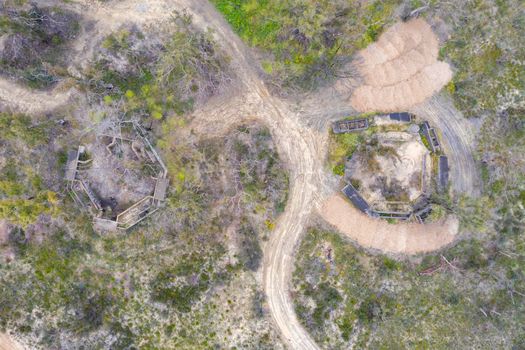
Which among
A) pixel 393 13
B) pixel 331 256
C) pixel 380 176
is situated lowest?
pixel 331 256

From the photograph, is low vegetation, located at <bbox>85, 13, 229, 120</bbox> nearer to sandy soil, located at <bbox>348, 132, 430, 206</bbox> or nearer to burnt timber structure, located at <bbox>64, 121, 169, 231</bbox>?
burnt timber structure, located at <bbox>64, 121, 169, 231</bbox>

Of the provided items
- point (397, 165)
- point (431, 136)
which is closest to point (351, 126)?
point (397, 165)

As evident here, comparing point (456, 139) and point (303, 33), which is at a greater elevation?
point (303, 33)

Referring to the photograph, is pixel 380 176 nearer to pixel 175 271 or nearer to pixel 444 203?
pixel 444 203

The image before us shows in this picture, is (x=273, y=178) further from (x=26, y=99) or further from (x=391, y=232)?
(x=26, y=99)

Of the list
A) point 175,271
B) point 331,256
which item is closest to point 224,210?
point 175,271

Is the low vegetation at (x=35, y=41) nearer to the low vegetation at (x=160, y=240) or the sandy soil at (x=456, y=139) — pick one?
the low vegetation at (x=160, y=240)

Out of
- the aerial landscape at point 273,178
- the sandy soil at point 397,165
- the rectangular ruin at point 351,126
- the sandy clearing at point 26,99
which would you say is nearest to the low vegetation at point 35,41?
the aerial landscape at point 273,178

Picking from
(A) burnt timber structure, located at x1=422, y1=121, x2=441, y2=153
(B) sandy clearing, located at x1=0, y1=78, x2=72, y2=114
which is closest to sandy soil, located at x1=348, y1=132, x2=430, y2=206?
(A) burnt timber structure, located at x1=422, y1=121, x2=441, y2=153
